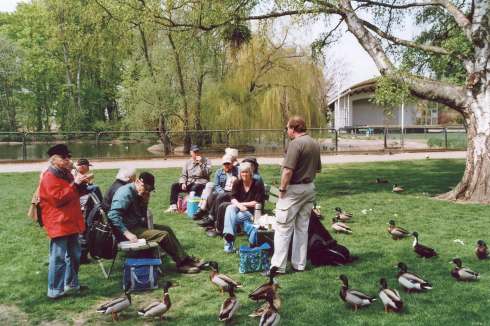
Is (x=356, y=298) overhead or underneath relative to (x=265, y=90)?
underneath

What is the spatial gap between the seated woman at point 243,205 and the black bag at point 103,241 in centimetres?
185

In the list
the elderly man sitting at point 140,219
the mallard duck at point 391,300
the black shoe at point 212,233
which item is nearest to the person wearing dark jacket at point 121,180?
the elderly man sitting at point 140,219

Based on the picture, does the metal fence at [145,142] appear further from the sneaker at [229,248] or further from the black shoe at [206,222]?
the sneaker at [229,248]

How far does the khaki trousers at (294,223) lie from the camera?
6.27m

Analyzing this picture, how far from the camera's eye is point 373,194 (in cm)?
1308

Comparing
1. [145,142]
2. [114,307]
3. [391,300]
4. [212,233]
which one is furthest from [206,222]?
[145,142]

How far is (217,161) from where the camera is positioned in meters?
22.1

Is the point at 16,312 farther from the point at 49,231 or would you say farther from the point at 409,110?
the point at 409,110

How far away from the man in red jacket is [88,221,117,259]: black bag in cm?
47

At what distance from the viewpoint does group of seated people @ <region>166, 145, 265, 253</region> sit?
7648 millimetres

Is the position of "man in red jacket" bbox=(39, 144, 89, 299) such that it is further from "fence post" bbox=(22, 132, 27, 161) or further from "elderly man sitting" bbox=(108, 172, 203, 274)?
"fence post" bbox=(22, 132, 27, 161)

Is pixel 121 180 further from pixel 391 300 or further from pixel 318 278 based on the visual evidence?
pixel 391 300

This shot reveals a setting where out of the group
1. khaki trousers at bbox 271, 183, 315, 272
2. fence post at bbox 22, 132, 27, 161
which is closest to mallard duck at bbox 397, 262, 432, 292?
khaki trousers at bbox 271, 183, 315, 272

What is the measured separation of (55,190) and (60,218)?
32cm
